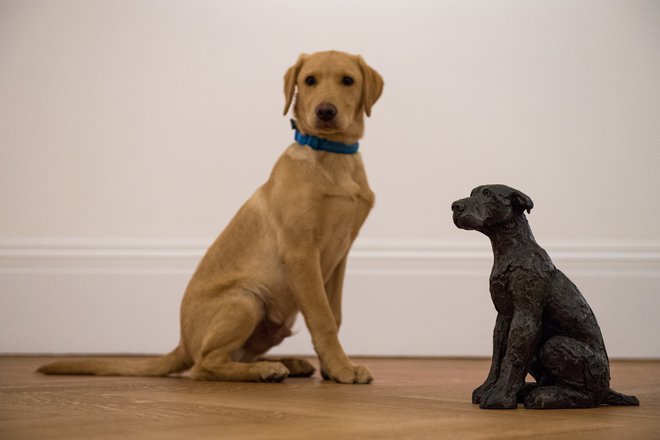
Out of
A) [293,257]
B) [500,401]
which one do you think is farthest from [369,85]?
[500,401]

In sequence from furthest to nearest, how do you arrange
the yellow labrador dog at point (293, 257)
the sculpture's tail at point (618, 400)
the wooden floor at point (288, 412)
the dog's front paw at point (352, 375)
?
the yellow labrador dog at point (293, 257)
the dog's front paw at point (352, 375)
the sculpture's tail at point (618, 400)
the wooden floor at point (288, 412)

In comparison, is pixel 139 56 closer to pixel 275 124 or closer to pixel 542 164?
pixel 275 124

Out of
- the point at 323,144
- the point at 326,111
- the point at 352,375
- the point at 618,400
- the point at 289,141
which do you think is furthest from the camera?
the point at 289,141

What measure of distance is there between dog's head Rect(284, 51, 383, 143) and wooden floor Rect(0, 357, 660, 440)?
2.90ft

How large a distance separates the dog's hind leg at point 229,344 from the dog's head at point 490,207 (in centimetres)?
104

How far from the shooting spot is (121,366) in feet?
9.73

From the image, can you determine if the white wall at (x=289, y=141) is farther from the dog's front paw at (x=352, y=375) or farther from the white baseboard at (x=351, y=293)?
the dog's front paw at (x=352, y=375)

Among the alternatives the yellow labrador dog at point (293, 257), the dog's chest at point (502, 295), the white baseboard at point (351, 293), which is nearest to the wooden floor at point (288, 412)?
the yellow labrador dog at point (293, 257)

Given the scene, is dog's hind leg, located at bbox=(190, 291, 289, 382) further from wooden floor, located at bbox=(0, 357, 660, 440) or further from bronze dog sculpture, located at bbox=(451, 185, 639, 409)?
bronze dog sculpture, located at bbox=(451, 185, 639, 409)

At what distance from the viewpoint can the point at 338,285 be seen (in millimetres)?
3072

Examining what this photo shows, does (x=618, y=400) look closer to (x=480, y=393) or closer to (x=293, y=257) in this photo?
(x=480, y=393)

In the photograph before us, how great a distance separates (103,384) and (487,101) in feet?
8.19

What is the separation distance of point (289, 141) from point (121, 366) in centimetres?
165

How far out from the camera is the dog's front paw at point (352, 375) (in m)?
2.66
